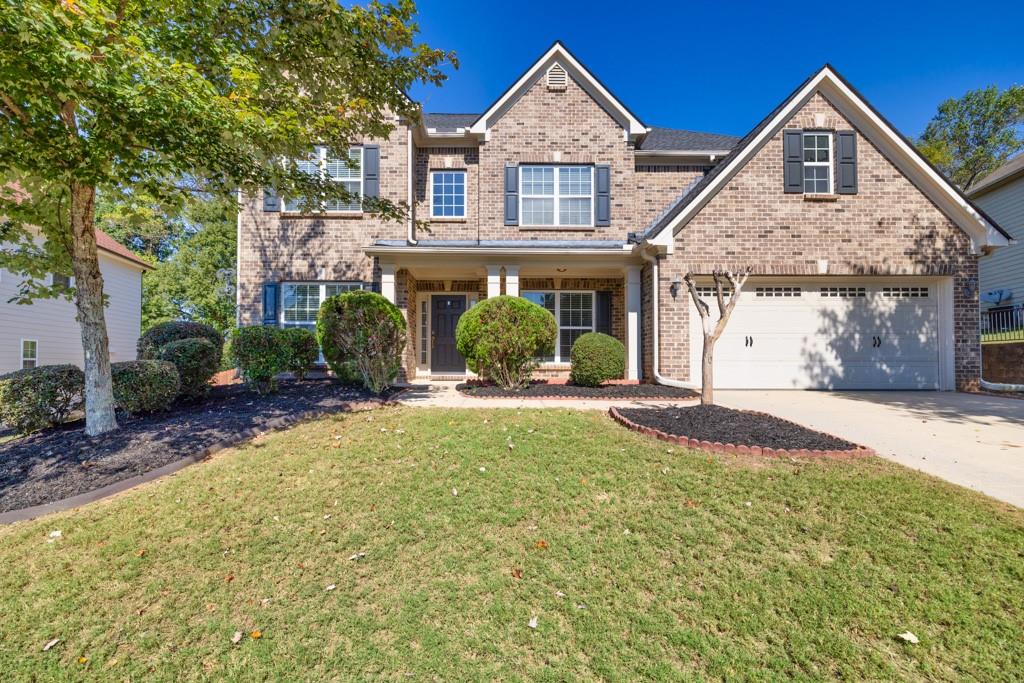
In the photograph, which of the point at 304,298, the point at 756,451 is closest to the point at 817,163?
the point at 756,451

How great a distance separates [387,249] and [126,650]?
28.1ft

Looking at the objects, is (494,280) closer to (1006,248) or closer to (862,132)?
(862,132)

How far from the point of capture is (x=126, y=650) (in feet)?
7.40

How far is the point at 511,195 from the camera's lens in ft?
37.4

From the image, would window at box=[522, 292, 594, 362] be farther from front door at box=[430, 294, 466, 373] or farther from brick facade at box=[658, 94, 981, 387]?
brick facade at box=[658, 94, 981, 387]

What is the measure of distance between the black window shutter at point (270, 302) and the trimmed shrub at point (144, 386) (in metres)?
4.58

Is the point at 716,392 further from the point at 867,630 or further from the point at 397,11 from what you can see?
the point at 397,11

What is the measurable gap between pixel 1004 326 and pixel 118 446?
18.3m

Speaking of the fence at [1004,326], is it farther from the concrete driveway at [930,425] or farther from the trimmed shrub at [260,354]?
the trimmed shrub at [260,354]

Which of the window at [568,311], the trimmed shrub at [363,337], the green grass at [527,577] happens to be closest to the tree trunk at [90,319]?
the green grass at [527,577]

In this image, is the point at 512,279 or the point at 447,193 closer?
the point at 512,279

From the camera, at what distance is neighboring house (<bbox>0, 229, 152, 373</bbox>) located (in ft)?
34.3

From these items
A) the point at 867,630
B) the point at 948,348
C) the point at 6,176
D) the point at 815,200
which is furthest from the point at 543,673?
the point at 948,348

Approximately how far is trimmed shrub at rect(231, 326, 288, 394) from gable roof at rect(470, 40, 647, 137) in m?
7.45
